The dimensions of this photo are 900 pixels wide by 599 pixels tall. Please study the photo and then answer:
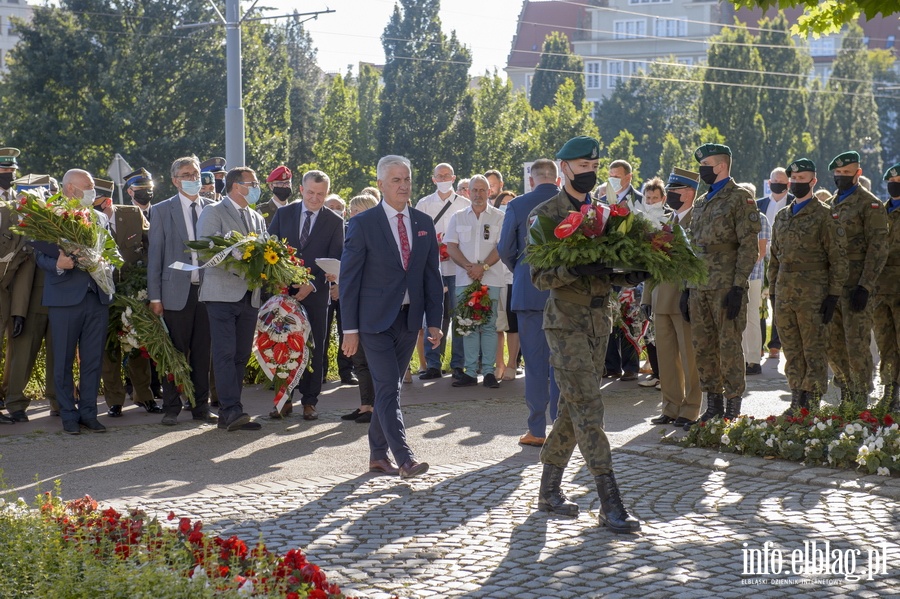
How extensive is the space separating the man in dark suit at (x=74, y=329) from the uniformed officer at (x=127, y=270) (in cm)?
73

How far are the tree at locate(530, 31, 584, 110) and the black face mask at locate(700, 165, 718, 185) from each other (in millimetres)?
79808

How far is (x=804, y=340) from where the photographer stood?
34.3 feet

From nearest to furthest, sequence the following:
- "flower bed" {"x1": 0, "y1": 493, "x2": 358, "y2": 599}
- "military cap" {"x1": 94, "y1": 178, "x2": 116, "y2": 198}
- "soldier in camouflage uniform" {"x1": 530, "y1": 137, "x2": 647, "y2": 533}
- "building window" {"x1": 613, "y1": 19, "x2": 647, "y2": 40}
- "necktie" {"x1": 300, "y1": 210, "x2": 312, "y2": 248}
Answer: "flower bed" {"x1": 0, "y1": 493, "x2": 358, "y2": 599} → "soldier in camouflage uniform" {"x1": 530, "y1": 137, "x2": 647, "y2": 533} → "necktie" {"x1": 300, "y1": 210, "x2": 312, "y2": 248} → "military cap" {"x1": 94, "y1": 178, "x2": 116, "y2": 198} → "building window" {"x1": 613, "y1": 19, "x2": 647, "y2": 40}

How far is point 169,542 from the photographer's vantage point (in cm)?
550

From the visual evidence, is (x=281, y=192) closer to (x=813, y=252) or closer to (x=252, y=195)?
(x=252, y=195)

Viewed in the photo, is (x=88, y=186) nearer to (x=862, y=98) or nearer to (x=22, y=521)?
(x=22, y=521)

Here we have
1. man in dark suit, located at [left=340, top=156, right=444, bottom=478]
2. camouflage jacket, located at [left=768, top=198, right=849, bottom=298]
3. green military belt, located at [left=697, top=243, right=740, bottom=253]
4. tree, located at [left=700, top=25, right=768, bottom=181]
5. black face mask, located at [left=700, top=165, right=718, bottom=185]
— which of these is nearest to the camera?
man in dark suit, located at [left=340, top=156, right=444, bottom=478]

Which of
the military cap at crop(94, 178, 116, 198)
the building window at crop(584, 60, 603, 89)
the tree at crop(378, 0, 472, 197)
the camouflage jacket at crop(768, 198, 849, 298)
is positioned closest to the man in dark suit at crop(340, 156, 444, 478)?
the camouflage jacket at crop(768, 198, 849, 298)

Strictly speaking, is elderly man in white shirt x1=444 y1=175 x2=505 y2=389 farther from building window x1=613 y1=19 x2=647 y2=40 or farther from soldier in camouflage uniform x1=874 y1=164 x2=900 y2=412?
building window x1=613 y1=19 x2=647 y2=40

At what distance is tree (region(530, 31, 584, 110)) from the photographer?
293 feet

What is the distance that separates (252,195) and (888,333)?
6.36 metres

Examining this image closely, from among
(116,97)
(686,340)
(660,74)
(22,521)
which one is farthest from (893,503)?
(660,74)

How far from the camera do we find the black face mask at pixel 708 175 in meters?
9.91

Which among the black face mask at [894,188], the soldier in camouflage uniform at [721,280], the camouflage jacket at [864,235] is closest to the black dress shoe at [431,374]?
the soldier in camouflage uniform at [721,280]
